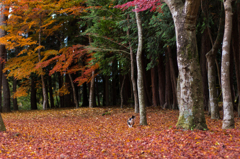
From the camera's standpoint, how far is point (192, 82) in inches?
216

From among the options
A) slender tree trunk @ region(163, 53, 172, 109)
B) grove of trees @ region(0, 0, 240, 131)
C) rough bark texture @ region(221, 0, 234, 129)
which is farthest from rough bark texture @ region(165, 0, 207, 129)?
slender tree trunk @ region(163, 53, 172, 109)

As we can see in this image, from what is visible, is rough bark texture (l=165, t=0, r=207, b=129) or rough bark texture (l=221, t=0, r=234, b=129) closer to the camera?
rough bark texture (l=165, t=0, r=207, b=129)

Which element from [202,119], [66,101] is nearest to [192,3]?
[202,119]

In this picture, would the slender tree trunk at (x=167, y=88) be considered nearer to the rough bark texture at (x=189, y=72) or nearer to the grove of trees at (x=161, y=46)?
the grove of trees at (x=161, y=46)

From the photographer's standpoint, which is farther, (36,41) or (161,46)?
(36,41)

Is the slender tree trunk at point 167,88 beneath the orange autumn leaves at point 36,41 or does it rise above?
beneath

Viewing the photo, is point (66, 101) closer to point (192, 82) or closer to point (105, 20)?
point (105, 20)

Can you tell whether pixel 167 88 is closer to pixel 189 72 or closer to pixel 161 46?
pixel 161 46

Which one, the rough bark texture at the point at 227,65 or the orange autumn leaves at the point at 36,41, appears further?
the orange autumn leaves at the point at 36,41

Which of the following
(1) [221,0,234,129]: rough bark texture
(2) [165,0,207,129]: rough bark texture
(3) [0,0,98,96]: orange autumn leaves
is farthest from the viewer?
(3) [0,0,98,96]: orange autumn leaves

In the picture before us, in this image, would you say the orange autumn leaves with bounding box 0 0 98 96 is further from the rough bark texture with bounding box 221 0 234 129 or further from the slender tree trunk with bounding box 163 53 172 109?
the rough bark texture with bounding box 221 0 234 129

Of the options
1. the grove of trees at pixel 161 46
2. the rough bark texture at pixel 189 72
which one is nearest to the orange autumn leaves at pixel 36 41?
the grove of trees at pixel 161 46

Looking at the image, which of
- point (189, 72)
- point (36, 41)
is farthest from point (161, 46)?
point (36, 41)

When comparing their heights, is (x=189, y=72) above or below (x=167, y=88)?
above
